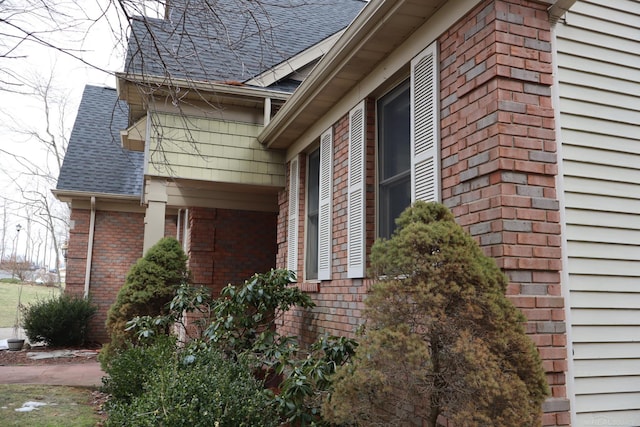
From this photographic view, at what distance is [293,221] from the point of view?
734 cm

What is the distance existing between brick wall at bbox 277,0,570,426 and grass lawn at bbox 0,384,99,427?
4.36 metres

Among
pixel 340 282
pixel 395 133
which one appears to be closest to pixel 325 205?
pixel 340 282

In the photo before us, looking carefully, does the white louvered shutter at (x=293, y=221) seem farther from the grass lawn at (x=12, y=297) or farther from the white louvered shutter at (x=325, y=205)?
the grass lawn at (x=12, y=297)

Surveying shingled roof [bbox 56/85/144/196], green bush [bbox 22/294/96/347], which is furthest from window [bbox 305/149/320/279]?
green bush [bbox 22/294/96/347]

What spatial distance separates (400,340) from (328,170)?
363cm

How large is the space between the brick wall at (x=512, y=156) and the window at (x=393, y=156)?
2.70 feet

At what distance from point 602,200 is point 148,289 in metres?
6.22

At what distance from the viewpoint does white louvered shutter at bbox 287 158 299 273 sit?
713 centimetres

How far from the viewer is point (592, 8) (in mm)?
3641

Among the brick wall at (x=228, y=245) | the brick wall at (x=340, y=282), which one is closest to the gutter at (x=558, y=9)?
the brick wall at (x=340, y=282)

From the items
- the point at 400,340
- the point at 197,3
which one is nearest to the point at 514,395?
the point at 400,340

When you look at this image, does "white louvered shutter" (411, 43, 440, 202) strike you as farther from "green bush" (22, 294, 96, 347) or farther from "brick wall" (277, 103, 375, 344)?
"green bush" (22, 294, 96, 347)

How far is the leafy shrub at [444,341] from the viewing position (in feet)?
8.53

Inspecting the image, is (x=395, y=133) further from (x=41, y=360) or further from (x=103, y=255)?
(x=103, y=255)
